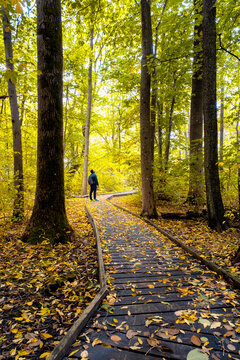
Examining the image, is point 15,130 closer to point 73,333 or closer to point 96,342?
point 73,333

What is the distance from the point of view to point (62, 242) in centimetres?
535

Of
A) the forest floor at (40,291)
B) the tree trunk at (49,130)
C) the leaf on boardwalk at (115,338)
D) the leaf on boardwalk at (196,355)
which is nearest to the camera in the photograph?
the leaf on boardwalk at (196,355)

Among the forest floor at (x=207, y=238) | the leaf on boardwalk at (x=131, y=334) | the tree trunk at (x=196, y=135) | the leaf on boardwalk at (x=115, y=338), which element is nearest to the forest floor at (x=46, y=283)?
the forest floor at (x=207, y=238)

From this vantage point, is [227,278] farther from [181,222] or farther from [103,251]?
[181,222]

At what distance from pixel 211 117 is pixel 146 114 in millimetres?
2976

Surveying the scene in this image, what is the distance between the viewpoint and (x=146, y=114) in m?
8.58

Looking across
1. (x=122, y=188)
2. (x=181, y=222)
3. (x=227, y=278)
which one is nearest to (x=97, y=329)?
(x=227, y=278)

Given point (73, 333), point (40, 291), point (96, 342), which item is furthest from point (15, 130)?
point (96, 342)

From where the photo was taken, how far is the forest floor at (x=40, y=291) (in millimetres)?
2373

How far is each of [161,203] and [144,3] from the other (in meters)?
10.5

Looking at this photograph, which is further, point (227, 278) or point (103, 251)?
point (103, 251)

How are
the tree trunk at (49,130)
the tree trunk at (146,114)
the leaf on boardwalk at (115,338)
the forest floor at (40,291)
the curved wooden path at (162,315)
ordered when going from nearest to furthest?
the curved wooden path at (162,315)
the leaf on boardwalk at (115,338)
the forest floor at (40,291)
the tree trunk at (49,130)
the tree trunk at (146,114)

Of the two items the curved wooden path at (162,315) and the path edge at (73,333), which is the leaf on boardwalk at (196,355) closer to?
the curved wooden path at (162,315)

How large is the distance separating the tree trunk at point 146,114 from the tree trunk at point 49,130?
426 cm
